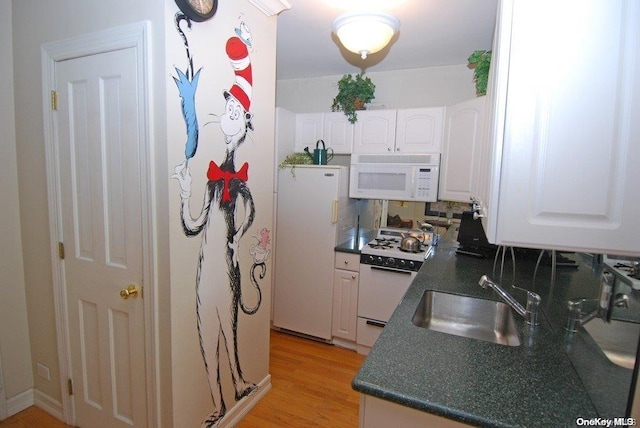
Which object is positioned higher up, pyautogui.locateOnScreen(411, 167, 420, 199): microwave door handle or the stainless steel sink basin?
pyautogui.locateOnScreen(411, 167, 420, 199): microwave door handle

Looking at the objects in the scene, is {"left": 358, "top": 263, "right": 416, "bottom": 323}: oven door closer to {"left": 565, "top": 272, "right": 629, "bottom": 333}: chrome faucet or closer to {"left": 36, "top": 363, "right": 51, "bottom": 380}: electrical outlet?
{"left": 565, "top": 272, "right": 629, "bottom": 333}: chrome faucet

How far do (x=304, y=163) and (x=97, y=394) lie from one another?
2.30 meters

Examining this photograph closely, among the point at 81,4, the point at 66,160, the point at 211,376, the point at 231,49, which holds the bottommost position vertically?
the point at 211,376

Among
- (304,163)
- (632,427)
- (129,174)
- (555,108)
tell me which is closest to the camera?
(632,427)

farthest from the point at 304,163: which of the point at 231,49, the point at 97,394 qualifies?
the point at 97,394

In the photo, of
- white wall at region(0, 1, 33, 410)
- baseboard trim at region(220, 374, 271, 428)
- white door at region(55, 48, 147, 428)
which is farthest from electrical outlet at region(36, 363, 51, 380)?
baseboard trim at region(220, 374, 271, 428)

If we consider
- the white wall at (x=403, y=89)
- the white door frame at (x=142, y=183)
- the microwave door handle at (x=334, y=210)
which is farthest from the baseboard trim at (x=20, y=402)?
the white wall at (x=403, y=89)

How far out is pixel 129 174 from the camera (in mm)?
1548

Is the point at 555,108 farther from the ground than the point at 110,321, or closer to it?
farther from the ground

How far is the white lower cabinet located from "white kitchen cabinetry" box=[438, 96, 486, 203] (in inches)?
73.4

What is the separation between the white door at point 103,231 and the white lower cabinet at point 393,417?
1.21m

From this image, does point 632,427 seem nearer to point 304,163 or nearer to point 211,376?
point 211,376

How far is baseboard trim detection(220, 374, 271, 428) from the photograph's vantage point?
194 centimetres

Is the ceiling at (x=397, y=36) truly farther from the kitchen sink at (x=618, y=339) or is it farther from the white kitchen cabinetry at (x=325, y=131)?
the kitchen sink at (x=618, y=339)
